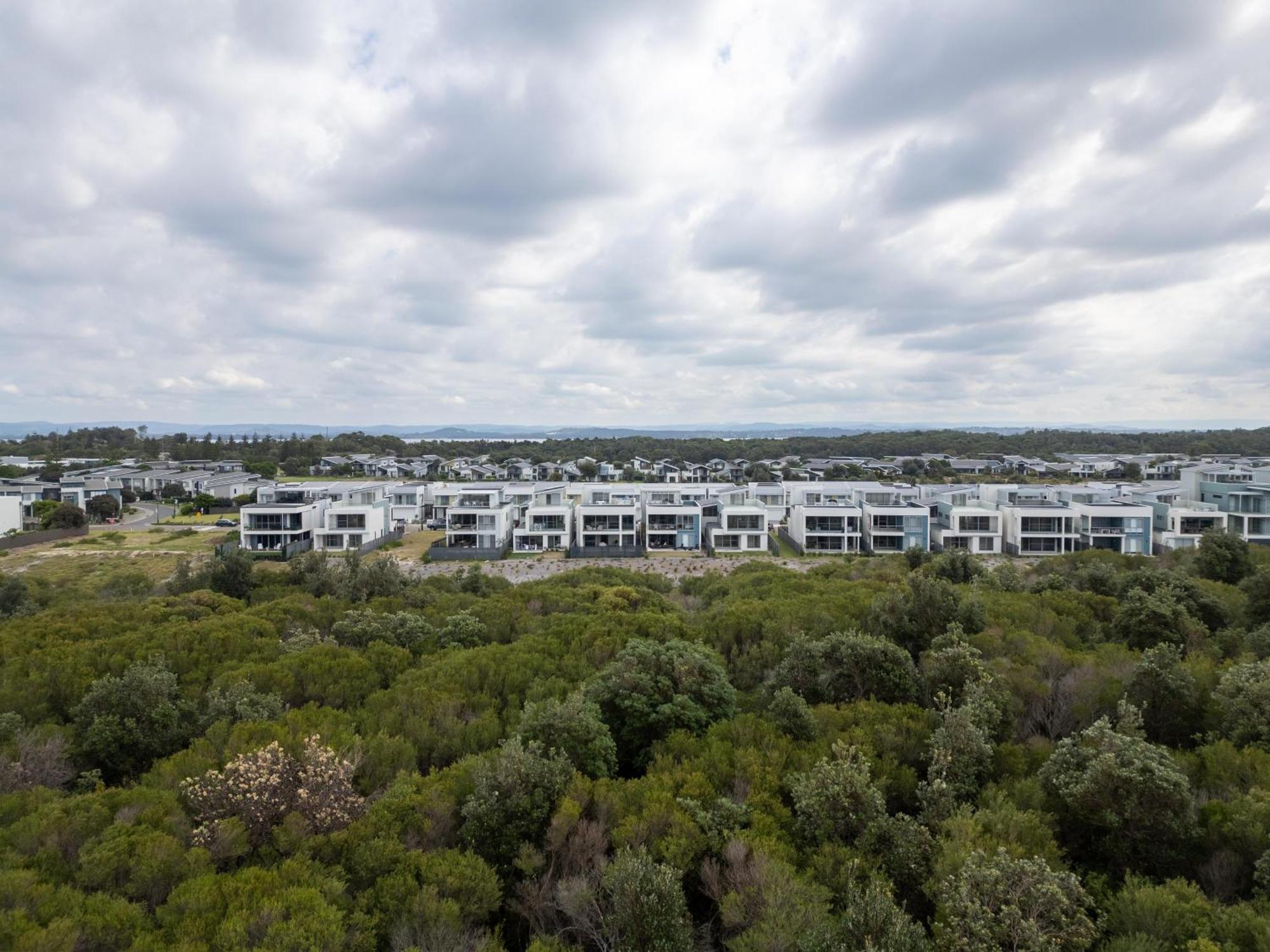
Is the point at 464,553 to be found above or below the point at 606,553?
above

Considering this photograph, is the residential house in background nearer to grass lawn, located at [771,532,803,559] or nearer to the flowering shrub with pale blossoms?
grass lawn, located at [771,532,803,559]

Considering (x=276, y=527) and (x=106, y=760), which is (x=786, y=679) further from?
(x=276, y=527)

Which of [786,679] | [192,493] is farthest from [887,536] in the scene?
[192,493]

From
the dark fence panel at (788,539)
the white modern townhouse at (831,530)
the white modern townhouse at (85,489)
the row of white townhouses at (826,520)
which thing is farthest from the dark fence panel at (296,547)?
the white modern townhouse at (831,530)

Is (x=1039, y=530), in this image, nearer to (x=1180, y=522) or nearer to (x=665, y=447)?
(x=1180, y=522)

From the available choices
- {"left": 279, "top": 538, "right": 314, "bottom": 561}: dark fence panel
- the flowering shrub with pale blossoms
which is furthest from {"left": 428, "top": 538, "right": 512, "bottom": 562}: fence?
the flowering shrub with pale blossoms

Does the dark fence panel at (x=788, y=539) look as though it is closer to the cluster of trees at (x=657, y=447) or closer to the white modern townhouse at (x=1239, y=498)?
the white modern townhouse at (x=1239, y=498)

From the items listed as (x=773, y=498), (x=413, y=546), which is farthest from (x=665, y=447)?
(x=413, y=546)
